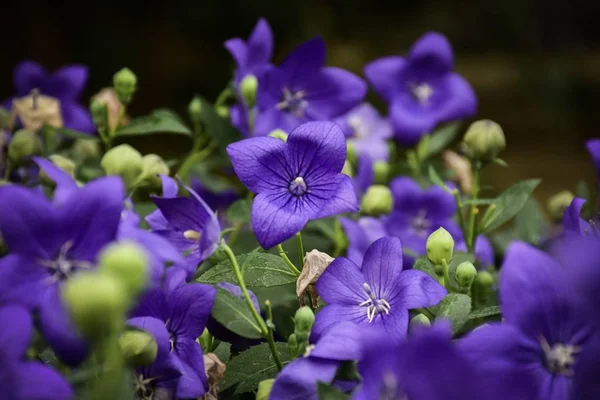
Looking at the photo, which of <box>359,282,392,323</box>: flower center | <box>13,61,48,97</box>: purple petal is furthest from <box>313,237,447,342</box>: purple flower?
<box>13,61,48,97</box>: purple petal

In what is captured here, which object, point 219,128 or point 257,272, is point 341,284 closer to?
Result: point 257,272

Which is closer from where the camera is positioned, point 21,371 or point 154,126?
point 21,371

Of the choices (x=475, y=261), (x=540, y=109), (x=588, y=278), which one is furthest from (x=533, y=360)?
(x=540, y=109)

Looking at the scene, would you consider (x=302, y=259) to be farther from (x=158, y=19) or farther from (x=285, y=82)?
(x=158, y=19)

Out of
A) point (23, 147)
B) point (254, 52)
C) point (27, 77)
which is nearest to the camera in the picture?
point (23, 147)

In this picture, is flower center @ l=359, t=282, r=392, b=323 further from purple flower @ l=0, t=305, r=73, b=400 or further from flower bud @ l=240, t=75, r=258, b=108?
flower bud @ l=240, t=75, r=258, b=108

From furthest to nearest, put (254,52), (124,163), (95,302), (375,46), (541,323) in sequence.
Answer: (375,46)
(254,52)
(124,163)
(541,323)
(95,302)

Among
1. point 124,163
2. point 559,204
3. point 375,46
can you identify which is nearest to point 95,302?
point 124,163
